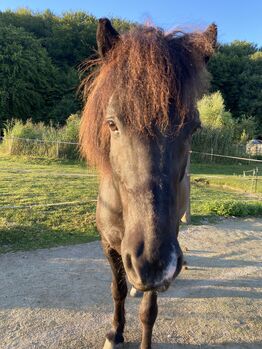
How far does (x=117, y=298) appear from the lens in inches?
132

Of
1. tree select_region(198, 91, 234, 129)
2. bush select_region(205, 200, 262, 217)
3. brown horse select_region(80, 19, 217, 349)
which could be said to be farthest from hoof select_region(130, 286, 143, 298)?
tree select_region(198, 91, 234, 129)

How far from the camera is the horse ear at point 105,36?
2.23 meters

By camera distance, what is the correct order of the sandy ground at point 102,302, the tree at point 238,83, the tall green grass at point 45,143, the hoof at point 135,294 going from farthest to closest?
the tree at point 238,83, the tall green grass at point 45,143, the hoof at point 135,294, the sandy ground at point 102,302

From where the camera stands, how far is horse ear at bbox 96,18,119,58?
223 centimetres

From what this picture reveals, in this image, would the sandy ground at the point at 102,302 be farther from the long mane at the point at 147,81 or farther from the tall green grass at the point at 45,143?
the tall green grass at the point at 45,143

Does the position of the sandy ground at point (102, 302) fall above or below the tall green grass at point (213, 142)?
below

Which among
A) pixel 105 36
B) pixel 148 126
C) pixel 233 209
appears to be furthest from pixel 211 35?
pixel 233 209

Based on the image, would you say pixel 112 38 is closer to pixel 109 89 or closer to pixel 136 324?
pixel 109 89

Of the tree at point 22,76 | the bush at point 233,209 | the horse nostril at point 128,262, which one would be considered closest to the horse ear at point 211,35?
the horse nostril at point 128,262

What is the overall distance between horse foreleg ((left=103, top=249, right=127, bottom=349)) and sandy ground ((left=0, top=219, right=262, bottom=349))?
0.16 m

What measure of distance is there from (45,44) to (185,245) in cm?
4275

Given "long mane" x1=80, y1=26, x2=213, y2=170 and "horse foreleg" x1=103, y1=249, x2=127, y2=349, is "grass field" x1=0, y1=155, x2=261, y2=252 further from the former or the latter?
"long mane" x1=80, y1=26, x2=213, y2=170

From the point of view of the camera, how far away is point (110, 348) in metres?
3.04

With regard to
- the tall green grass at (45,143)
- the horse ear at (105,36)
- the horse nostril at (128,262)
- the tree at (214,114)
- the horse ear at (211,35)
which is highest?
the tree at (214,114)
